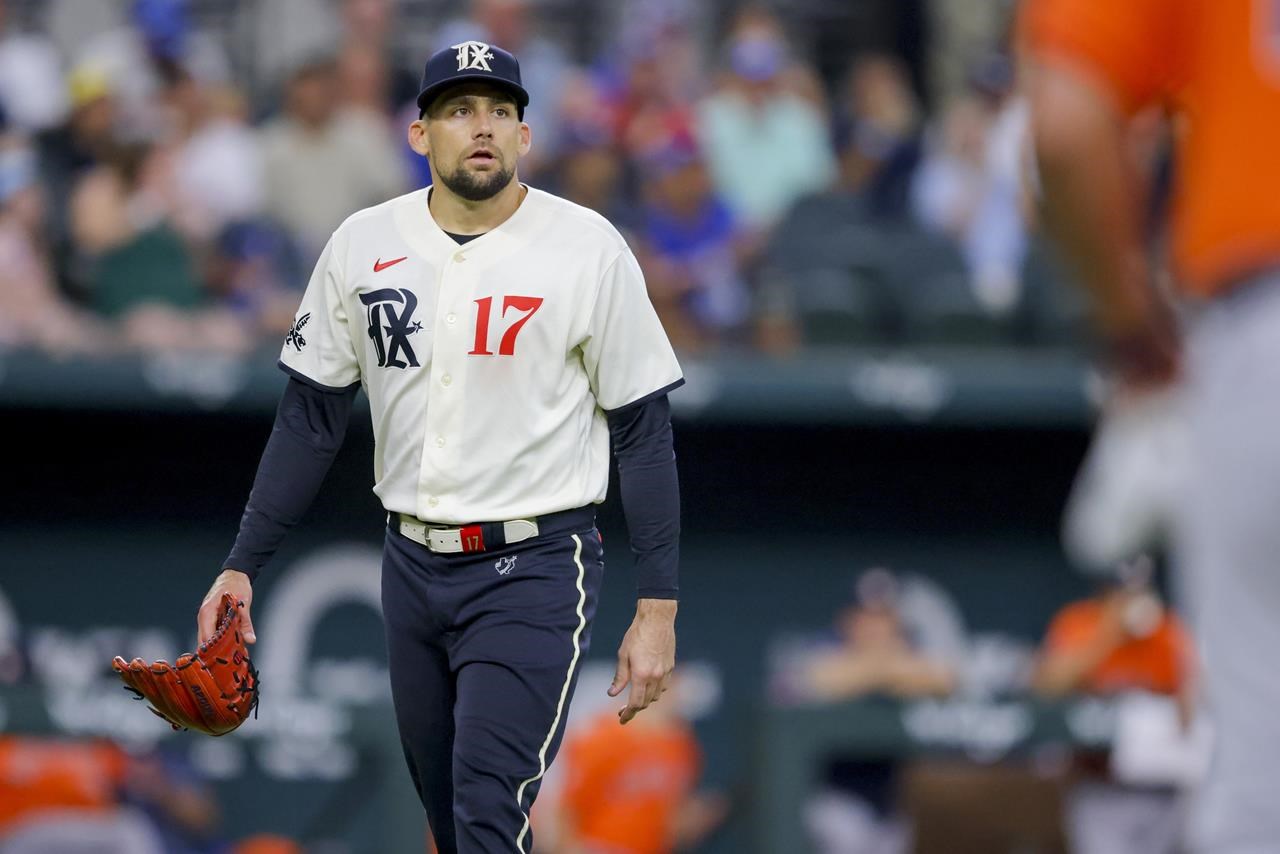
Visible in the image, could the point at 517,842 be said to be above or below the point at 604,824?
above

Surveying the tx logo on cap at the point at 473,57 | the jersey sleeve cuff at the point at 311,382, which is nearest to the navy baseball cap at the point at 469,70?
the tx logo on cap at the point at 473,57

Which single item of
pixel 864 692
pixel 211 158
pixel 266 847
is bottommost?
pixel 266 847

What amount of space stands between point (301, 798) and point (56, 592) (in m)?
1.36

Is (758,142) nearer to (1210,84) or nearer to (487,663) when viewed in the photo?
(487,663)

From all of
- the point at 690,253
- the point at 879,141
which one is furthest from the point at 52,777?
the point at 879,141

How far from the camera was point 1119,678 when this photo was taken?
7273 mm

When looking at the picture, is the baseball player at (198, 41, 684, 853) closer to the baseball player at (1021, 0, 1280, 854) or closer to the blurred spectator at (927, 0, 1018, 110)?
the baseball player at (1021, 0, 1280, 854)

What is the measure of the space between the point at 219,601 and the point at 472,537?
20.2 inches

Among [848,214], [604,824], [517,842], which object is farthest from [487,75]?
[848,214]

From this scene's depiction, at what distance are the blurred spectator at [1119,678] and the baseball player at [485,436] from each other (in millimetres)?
3415

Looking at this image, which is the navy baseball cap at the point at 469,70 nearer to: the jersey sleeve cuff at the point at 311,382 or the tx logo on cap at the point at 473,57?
the tx logo on cap at the point at 473,57

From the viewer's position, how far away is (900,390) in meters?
7.87

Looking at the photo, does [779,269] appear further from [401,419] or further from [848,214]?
[401,419]

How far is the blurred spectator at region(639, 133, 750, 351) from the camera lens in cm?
800
